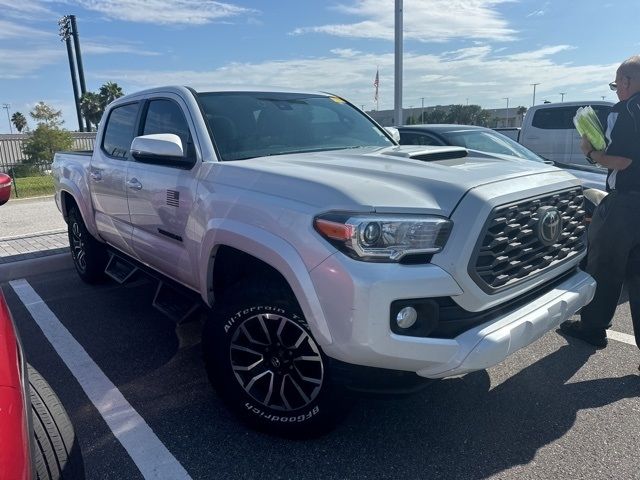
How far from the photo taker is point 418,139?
738cm

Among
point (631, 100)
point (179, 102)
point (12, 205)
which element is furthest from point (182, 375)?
point (12, 205)

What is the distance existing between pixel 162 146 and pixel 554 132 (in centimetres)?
920

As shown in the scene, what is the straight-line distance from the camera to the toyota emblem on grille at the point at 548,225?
267 cm

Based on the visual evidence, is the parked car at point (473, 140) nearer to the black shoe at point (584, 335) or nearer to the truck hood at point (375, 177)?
the black shoe at point (584, 335)

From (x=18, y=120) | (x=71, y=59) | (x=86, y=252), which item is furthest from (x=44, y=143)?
(x=18, y=120)

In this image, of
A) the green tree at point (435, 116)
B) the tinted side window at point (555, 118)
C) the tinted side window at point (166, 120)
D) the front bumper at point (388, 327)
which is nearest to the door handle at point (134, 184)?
the tinted side window at point (166, 120)

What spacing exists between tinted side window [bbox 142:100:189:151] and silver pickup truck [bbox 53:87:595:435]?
2cm

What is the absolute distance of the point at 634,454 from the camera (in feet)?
8.64

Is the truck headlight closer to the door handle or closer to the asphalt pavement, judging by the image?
the asphalt pavement

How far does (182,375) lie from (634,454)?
272 cm

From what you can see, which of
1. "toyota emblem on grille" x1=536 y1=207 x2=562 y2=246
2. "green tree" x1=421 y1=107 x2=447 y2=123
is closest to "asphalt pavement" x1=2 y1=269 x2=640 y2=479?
"toyota emblem on grille" x1=536 y1=207 x2=562 y2=246

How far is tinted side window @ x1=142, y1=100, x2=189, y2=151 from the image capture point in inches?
141

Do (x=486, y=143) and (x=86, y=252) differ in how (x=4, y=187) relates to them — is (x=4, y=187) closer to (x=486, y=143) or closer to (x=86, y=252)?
(x=86, y=252)

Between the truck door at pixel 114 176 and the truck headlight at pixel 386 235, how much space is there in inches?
99.4
